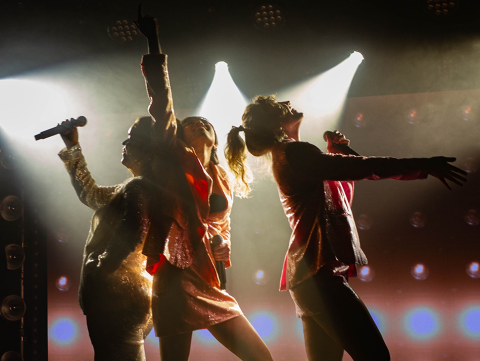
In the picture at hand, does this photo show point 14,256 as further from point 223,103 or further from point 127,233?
point 223,103

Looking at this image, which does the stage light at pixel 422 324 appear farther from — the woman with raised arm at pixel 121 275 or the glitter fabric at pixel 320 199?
the woman with raised arm at pixel 121 275

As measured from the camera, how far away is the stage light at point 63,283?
3.60m

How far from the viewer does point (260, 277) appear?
3.34 meters

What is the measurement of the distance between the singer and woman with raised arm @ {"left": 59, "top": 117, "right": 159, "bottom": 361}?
65cm

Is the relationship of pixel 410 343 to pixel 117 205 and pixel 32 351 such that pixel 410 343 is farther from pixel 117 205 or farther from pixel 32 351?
pixel 32 351

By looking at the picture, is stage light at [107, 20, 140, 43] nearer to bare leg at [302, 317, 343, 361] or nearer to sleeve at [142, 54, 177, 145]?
sleeve at [142, 54, 177, 145]

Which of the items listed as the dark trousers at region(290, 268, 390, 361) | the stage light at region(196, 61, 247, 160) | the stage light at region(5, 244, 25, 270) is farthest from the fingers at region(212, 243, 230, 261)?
the stage light at region(5, 244, 25, 270)

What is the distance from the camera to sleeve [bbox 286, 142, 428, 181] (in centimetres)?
136

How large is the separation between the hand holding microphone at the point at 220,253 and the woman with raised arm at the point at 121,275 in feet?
1.03

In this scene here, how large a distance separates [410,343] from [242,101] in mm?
2723

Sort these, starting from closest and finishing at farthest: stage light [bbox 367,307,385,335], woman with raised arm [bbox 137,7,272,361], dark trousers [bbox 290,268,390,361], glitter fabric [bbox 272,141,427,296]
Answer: dark trousers [bbox 290,268,390,361] < glitter fabric [bbox 272,141,427,296] < woman with raised arm [bbox 137,7,272,361] < stage light [bbox 367,307,385,335]


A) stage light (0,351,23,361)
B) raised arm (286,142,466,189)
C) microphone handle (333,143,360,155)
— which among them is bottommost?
stage light (0,351,23,361)

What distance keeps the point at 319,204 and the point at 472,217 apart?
8.27 feet

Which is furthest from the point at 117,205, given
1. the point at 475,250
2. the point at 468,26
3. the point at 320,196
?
the point at 475,250
